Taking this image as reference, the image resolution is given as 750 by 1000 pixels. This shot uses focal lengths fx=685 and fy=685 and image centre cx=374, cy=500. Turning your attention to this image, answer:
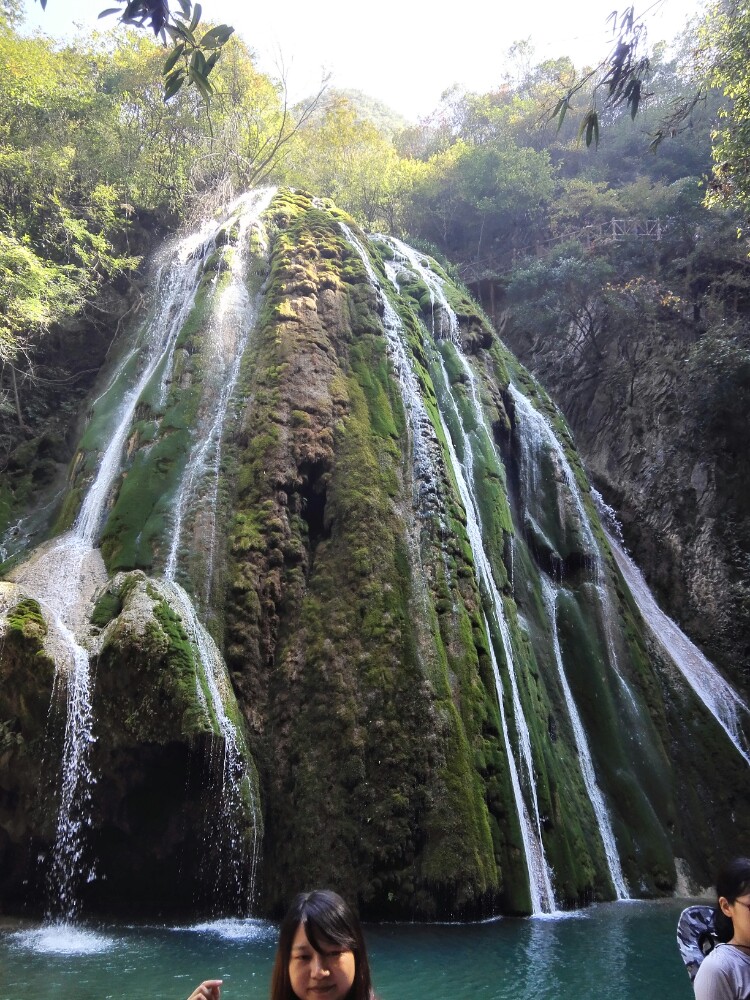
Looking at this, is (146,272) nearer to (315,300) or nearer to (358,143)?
(315,300)

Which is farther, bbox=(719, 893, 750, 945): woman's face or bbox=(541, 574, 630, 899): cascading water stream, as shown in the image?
bbox=(541, 574, 630, 899): cascading water stream

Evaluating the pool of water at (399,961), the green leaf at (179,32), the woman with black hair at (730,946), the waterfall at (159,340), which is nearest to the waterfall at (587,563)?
the pool of water at (399,961)

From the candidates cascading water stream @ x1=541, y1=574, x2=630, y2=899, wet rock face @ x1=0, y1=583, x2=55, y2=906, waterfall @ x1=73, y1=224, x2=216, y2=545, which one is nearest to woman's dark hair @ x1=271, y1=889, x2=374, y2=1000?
wet rock face @ x1=0, y1=583, x2=55, y2=906

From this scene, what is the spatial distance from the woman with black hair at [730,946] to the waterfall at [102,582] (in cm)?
572

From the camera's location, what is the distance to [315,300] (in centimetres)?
1196

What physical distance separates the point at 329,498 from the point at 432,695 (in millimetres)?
3115

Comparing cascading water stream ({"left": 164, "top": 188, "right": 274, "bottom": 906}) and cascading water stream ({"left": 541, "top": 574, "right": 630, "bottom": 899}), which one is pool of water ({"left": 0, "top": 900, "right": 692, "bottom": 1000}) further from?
cascading water stream ({"left": 541, "top": 574, "right": 630, "bottom": 899})

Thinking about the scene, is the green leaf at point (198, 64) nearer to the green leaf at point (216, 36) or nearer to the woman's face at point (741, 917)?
the green leaf at point (216, 36)

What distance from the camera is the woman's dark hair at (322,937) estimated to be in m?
1.66

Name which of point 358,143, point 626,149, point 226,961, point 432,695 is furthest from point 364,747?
point 626,149

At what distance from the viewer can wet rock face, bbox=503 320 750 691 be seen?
1437 cm

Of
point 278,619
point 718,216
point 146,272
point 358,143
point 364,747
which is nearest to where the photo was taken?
point 364,747

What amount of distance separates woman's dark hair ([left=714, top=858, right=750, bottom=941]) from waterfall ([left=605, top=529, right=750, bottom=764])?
421 inches

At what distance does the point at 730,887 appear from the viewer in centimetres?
227
